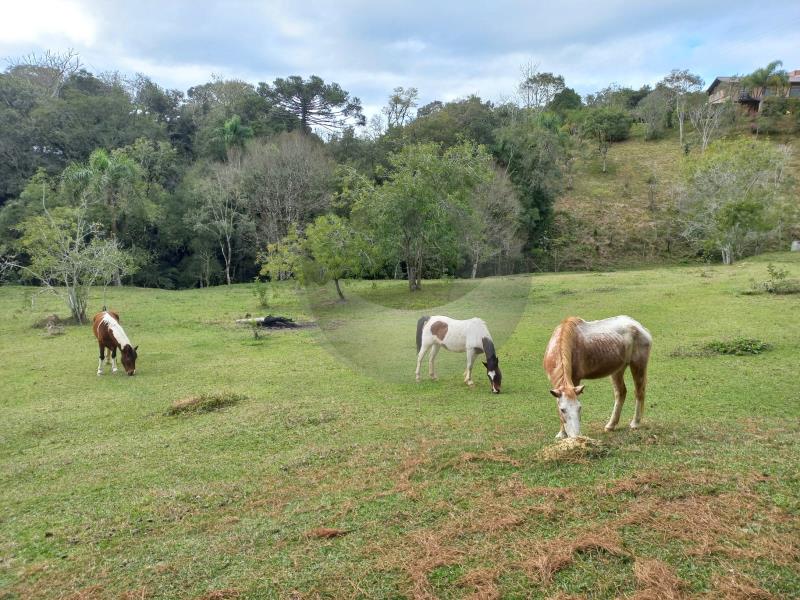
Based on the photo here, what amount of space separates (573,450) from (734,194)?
35238mm

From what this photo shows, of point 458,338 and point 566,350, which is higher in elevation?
point 566,350

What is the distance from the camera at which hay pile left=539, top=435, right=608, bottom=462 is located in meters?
5.36

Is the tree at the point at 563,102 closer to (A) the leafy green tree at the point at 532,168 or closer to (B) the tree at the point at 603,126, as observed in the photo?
(B) the tree at the point at 603,126

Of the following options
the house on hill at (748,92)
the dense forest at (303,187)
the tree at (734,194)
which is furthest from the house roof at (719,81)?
the tree at (734,194)

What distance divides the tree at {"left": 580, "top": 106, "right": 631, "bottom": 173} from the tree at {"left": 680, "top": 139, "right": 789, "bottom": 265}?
75.5 ft

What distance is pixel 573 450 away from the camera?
5410mm

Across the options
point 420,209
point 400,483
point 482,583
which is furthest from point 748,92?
point 482,583

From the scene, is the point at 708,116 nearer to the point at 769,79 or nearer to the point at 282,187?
the point at 769,79

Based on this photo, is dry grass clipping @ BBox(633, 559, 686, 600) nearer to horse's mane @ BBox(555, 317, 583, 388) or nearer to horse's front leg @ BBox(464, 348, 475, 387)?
horse's mane @ BBox(555, 317, 583, 388)

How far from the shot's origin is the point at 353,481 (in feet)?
18.5

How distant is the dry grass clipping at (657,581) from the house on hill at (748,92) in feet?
246

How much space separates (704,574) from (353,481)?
3.38 m

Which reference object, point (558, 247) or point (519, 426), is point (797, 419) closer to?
point (519, 426)

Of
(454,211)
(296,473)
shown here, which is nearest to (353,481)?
(296,473)
